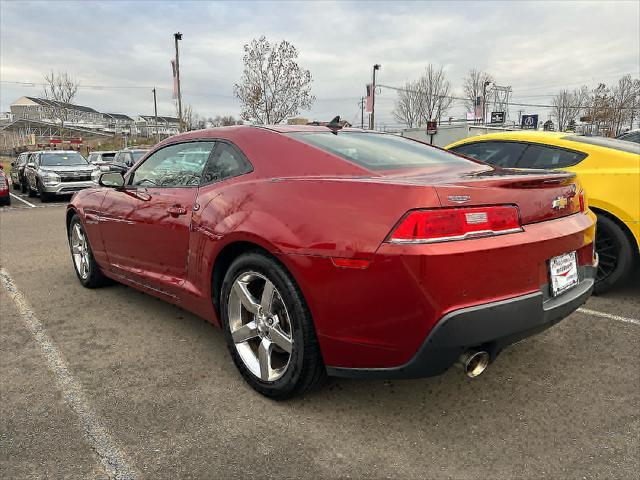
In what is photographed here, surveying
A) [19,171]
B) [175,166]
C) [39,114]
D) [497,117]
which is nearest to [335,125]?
[175,166]

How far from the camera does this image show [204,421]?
7.96ft

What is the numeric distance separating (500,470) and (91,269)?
391cm

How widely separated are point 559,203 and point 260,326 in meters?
1.67

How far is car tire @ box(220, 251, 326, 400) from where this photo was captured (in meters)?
2.32

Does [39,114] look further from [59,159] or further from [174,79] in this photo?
[59,159]

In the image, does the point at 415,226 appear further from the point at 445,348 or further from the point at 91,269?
the point at 91,269

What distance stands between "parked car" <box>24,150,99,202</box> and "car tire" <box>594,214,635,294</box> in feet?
44.7

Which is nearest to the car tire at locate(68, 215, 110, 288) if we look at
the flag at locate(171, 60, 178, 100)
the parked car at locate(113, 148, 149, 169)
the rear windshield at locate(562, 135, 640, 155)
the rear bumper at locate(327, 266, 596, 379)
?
the rear bumper at locate(327, 266, 596, 379)

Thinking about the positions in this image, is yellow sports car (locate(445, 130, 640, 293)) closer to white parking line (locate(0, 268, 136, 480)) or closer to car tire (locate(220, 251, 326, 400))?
car tire (locate(220, 251, 326, 400))

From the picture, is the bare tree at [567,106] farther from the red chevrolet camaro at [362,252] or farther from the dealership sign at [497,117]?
the red chevrolet camaro at [362,252]

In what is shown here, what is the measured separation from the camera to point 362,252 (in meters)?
2.04

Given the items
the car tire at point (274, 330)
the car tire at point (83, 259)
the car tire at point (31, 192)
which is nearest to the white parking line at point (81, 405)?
the car tire at point (83, 259)

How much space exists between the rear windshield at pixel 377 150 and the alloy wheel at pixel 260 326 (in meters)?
0.83

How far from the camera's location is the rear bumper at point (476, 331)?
6.45ft
